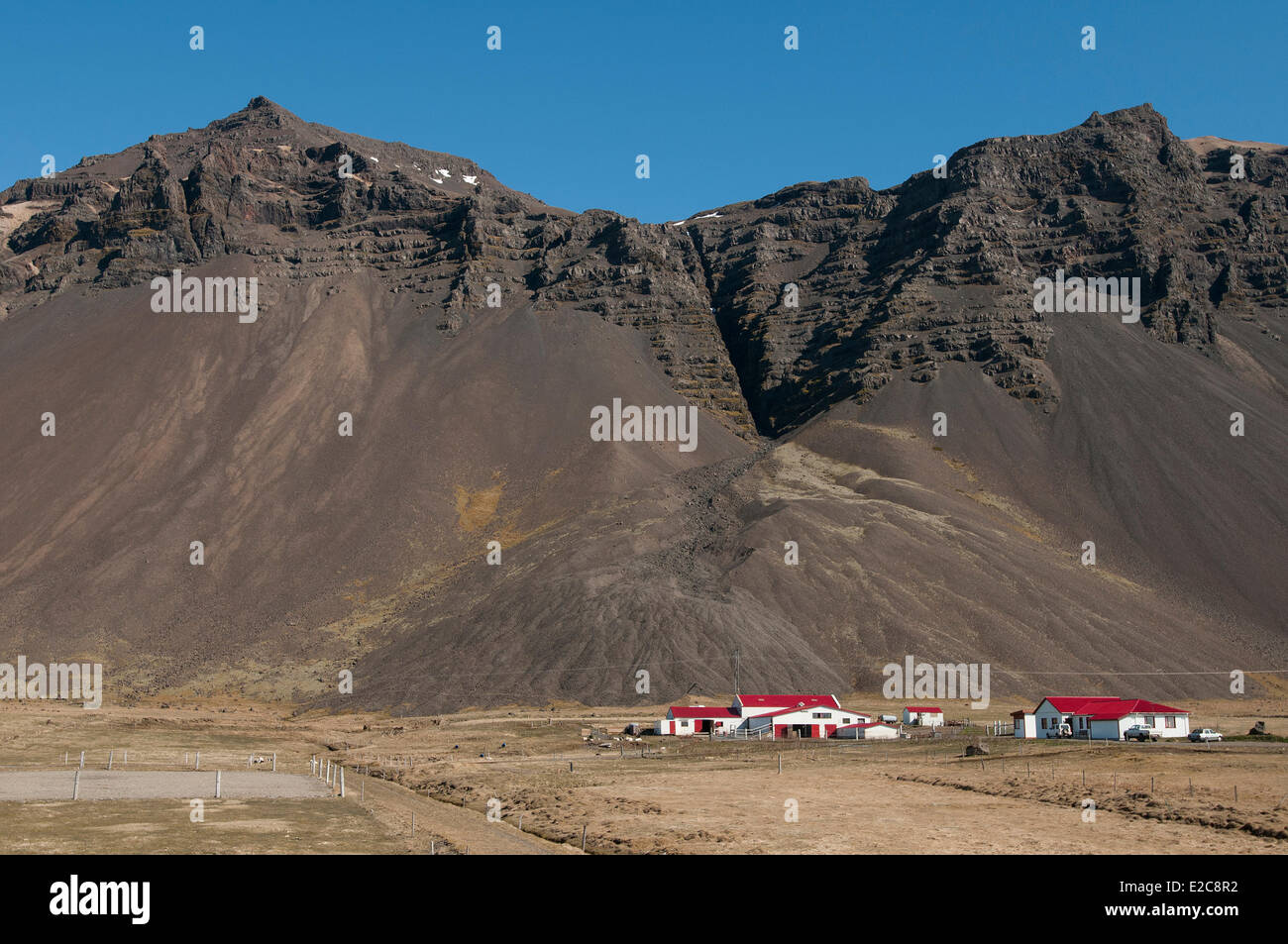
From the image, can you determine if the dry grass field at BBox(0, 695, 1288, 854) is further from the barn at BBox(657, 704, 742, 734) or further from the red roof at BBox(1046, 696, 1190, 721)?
the red roof at BBox(1046, 696, 1190, 721)

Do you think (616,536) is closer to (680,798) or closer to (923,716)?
(923,716)

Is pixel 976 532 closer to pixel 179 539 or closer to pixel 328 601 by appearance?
pixel 328 601

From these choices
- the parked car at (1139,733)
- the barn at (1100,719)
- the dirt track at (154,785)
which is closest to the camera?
the dirt track at (154,785)

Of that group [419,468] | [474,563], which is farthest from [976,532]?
[419,468]

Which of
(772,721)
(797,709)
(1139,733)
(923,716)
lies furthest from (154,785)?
(923,716)

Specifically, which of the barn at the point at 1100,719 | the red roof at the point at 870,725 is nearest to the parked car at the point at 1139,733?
the barn at the point at 1100,719

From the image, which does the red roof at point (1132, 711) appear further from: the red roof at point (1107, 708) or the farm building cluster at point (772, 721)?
the farm building cluster at point (772, 721)
